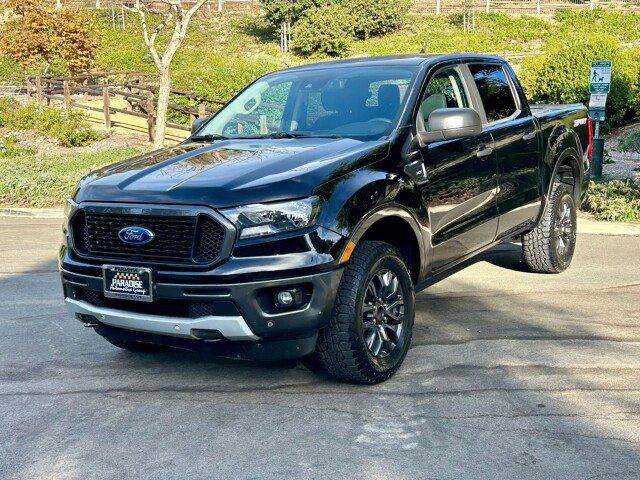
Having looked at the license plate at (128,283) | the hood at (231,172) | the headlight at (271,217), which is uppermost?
the hood at (231,172)

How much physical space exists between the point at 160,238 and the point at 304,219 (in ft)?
2.54

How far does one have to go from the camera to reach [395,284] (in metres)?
4.98

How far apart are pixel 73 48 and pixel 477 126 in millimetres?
31353

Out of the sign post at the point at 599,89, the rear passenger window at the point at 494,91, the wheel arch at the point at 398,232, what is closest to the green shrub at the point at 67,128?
the sign post at the point at 599,89

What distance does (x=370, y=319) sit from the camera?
4.81 m

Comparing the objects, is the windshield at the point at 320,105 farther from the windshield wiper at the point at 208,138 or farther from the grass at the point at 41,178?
the grass at the point at 41,178

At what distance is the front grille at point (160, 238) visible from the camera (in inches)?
171

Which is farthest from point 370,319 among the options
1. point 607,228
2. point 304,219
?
point 607,228

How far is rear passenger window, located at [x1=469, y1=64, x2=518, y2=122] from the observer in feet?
21.1

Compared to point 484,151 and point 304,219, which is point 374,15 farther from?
point 304,219

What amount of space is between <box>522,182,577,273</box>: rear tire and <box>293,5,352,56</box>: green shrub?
3222 cm

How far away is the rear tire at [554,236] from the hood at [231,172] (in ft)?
9.47

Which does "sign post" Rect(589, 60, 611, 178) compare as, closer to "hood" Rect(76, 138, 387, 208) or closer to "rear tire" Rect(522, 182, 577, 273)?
"rear tire" Rect(522, 182, 577, 273)

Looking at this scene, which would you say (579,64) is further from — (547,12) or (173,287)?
(547,12)
